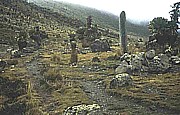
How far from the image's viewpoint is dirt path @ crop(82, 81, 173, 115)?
71.7 feet

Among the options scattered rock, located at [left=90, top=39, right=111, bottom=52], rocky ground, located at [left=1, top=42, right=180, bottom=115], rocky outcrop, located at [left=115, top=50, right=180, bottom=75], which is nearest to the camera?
rocky ground, located at [left=1, top=42, right=180, bottom=115]

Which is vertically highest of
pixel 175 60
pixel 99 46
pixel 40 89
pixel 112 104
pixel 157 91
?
pixel 99 46

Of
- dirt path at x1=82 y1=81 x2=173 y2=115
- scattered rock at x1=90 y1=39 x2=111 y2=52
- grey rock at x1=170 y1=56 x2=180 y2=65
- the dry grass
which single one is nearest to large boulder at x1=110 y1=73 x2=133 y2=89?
the dry grass

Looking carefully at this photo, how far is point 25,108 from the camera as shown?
75.3 feet

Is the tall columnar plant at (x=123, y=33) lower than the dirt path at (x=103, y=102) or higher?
higher

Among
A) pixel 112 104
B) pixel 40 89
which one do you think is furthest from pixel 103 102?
pixel 40 89

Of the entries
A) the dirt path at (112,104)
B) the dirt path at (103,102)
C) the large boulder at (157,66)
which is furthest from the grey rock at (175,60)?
the dirt path at (112,104)

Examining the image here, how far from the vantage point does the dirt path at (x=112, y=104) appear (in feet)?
71.7

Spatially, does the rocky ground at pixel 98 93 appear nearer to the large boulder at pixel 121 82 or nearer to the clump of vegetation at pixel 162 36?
the large boulder at pixel 121 82

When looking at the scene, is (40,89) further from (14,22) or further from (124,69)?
(14,22)

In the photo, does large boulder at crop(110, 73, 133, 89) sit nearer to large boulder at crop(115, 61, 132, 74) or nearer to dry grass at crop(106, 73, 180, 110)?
dry grass at crop(106, 73, 180, 110)

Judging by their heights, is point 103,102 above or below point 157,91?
below

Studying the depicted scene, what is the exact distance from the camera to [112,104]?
24156 mm

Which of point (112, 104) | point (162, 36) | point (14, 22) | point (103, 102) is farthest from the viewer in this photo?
point (14, 22)
